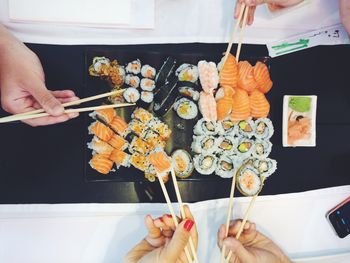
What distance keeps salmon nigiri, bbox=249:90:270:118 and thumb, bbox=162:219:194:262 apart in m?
0.61

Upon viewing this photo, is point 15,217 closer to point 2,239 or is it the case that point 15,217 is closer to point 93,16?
point 2,239

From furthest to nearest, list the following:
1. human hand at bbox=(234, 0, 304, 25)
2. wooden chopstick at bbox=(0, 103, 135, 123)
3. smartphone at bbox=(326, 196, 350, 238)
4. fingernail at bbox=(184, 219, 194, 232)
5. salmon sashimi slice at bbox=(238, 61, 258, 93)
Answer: smartphone at bbox=(326, 196, 350, 238), salmon sashimi slice at bbox=(238, 61, 258, 93), human hand at bbox=(234, 0, 304, 25), fingernail at bbox=(184, 219, 194, 232), wooden chopstick at bbox=(0, 103, 135, 123)

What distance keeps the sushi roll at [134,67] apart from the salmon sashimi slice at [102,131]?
261 millimetres

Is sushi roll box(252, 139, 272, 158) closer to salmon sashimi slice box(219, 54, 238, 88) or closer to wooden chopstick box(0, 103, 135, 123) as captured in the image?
salmon sashimi slice box(219, 54, 238, 88)

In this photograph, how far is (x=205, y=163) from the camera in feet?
6.01

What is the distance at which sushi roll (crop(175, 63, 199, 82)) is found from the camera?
5.86 ft

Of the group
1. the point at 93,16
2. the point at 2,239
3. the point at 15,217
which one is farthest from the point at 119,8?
the point at 2,239

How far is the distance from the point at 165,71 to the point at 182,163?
0.41 metres

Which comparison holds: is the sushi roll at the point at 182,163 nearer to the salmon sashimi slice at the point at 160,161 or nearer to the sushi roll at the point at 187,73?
the salmon sashimi slice at the point at 160,161

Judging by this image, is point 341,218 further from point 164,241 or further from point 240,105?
point 164,241

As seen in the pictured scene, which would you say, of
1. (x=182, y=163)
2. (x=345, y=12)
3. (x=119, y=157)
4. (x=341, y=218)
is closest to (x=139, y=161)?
(x=119, y=157)

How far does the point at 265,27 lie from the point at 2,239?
1.48m

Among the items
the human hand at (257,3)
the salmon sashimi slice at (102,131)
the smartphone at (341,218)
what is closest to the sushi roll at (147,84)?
the salmon sashimi slice at (102,131)

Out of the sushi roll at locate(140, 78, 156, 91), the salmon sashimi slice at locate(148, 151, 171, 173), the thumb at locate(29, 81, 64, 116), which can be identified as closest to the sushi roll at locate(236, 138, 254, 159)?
the salmon sashimi slice at locate(148, 151, 171, 173)
